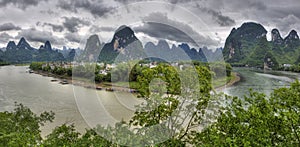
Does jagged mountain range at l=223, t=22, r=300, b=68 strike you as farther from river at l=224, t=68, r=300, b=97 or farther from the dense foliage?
the dense foliage

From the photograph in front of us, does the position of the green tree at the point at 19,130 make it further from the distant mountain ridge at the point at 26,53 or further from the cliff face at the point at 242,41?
the distant mountain ridge at the point at 26,53

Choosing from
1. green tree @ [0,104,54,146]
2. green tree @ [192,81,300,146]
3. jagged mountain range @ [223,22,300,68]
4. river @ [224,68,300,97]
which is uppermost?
jagged mountain range @ [223,22,300,68]

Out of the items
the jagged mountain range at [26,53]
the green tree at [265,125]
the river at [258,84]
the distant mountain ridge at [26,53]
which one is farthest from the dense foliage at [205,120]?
the distant mountain ridge at [26,53]

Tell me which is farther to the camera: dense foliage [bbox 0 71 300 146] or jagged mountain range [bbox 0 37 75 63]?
jagged mountain range [bbox 0 37 75 63]

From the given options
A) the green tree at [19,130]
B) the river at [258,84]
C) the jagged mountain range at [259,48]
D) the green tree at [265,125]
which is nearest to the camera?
the green tree at [265,125]

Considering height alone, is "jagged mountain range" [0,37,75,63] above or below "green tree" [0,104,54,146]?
above

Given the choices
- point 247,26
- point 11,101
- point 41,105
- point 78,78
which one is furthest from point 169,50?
point 247,26

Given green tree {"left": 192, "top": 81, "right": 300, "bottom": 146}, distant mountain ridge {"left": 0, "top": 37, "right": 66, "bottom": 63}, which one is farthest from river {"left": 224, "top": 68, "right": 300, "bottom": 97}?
distant mountain ridge {"left": 0, "top": 37, "right": 66, "bottom": 63}

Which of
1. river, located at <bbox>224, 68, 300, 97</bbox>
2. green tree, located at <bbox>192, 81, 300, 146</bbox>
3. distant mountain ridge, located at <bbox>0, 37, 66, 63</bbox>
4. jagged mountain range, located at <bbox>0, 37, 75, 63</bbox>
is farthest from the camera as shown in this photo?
distant mountain ridge, located at <bbox>0, 37, 66, 63</bbox>

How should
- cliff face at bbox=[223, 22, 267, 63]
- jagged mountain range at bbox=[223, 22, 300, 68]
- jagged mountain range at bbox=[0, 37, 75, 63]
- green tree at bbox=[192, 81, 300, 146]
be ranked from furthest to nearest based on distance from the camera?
jagged mountain range at bbox=[0, 37, 75, 63]
cliff face at bbox=[223, 22, 267, 63]
jagged mountain range at bbox=[223, 22, 300, 68]
green tree at bbox=[192, 81, 300, 146]

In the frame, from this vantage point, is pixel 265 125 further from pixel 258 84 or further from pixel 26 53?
pixel 26 53
